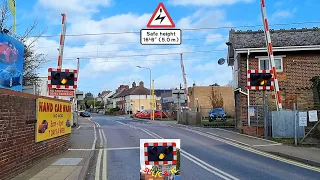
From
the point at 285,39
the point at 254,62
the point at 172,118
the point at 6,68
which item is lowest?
the point at 172,118

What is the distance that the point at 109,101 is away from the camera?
5443 inches

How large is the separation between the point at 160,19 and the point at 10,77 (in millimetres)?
8408

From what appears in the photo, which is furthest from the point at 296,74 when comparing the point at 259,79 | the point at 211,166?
the point at 211,166

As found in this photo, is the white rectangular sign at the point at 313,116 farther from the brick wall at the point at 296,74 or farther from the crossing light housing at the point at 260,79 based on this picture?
the brick wall at the point at 296,74

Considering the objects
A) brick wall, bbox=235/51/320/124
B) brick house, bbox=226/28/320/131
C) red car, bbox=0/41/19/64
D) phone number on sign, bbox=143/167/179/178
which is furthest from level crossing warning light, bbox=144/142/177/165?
brick wall, bbox=235/51/320/124

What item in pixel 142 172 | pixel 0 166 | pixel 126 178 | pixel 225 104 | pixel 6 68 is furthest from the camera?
pixel 225 104

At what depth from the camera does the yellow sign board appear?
11.2 meters

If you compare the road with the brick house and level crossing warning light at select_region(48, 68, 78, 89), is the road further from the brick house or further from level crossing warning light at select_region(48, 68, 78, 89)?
the brick house

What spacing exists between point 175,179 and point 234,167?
5.48 meters

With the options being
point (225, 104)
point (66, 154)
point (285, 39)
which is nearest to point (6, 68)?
point (66, 154)

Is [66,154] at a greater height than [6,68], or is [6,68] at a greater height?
[6,68]

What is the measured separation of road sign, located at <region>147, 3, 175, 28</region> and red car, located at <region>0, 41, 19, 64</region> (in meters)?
7.73

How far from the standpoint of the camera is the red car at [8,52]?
1344 centimetres

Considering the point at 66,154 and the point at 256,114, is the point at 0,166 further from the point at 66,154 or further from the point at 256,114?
the point at 256,114
